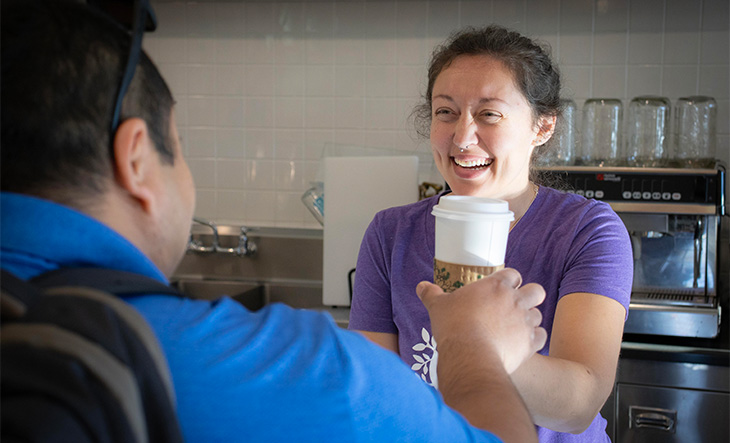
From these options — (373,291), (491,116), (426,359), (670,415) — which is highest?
(491,116)

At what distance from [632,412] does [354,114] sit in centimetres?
162

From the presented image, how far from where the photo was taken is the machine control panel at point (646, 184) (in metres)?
2.07

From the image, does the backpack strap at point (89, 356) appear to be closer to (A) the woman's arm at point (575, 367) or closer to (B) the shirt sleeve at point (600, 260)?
(A) the woman's arm at point (575, 367)

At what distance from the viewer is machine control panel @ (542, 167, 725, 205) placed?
207 cm

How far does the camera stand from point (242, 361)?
0.49 metres

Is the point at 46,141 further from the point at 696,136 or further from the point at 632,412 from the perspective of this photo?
the point at 696,136

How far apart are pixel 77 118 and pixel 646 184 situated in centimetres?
196

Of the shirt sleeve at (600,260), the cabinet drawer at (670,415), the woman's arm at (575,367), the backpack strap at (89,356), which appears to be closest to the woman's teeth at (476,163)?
the shirt sleeve at (600,260)

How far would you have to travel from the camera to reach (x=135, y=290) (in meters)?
0.48

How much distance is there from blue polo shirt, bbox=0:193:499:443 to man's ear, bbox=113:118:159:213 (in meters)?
0.05

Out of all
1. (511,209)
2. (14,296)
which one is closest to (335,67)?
(511,209)

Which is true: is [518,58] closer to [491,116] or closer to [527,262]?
[491,116]

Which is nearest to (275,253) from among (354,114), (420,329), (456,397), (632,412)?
(354,114)

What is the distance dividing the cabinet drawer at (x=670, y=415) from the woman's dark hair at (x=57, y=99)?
6.13 ft
